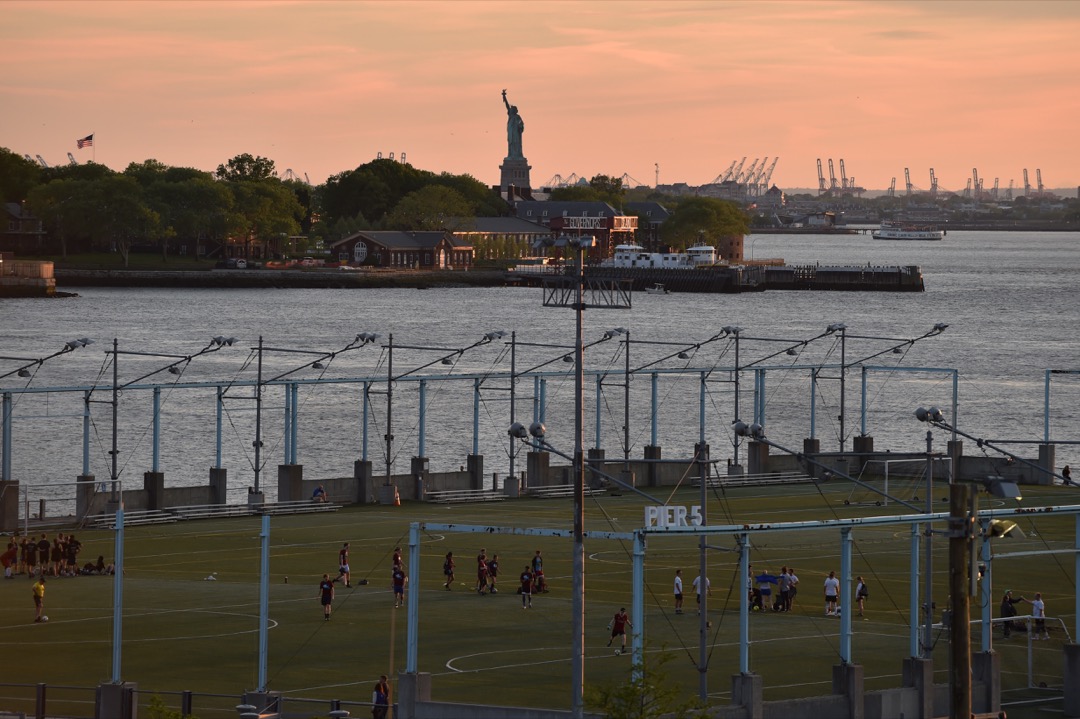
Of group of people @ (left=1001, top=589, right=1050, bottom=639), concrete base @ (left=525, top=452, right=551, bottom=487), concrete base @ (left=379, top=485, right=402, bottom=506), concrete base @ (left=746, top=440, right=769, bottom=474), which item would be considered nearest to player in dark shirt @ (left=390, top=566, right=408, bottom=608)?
group of people @ (left=1001, top=589, right=1050, bottom=639)

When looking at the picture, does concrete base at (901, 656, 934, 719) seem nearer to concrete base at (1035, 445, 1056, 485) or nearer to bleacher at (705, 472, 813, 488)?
bleacher at (705, 472, 813, 488)

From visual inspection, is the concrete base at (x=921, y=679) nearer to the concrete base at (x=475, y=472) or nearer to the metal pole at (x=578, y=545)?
the metal pole at (x=578, y=545)

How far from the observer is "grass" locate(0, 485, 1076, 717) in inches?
1492

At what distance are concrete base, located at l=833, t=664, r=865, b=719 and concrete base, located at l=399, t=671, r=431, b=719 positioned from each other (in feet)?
25.0

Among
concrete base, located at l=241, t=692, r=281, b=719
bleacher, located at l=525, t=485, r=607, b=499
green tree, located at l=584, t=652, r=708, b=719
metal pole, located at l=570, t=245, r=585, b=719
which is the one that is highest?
metal pole, located at l=570, t=245, r=585, b=719

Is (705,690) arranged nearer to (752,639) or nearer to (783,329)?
(752,639)

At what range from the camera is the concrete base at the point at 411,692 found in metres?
32.8

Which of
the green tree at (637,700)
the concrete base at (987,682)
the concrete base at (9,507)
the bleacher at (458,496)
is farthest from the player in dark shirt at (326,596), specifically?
the bleacher at (458,496)

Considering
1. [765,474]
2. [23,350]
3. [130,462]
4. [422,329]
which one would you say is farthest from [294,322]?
[765,474]

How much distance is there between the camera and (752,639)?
41.7 m

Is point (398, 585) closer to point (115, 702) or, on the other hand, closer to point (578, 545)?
point (115, 702)

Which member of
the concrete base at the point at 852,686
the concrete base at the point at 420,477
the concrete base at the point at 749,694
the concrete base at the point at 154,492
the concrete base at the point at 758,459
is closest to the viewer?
the concrete base at the point at 749,694

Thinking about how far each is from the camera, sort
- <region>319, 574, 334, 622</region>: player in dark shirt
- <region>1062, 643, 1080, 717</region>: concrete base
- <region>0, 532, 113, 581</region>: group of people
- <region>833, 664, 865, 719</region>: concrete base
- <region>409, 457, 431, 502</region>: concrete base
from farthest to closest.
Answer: <region>409, 457, 431, 502</region>: concrete base → <region>0, 532, 113, 581</region>: group of people → <region>319, 574, 334, 622</region>: player in dark shirt → <region>1062, 643, 1080, 717</region>: concrete base → <region>833, 664, 865, 719</region>: concrete base

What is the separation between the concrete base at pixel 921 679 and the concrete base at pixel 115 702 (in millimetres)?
14429
